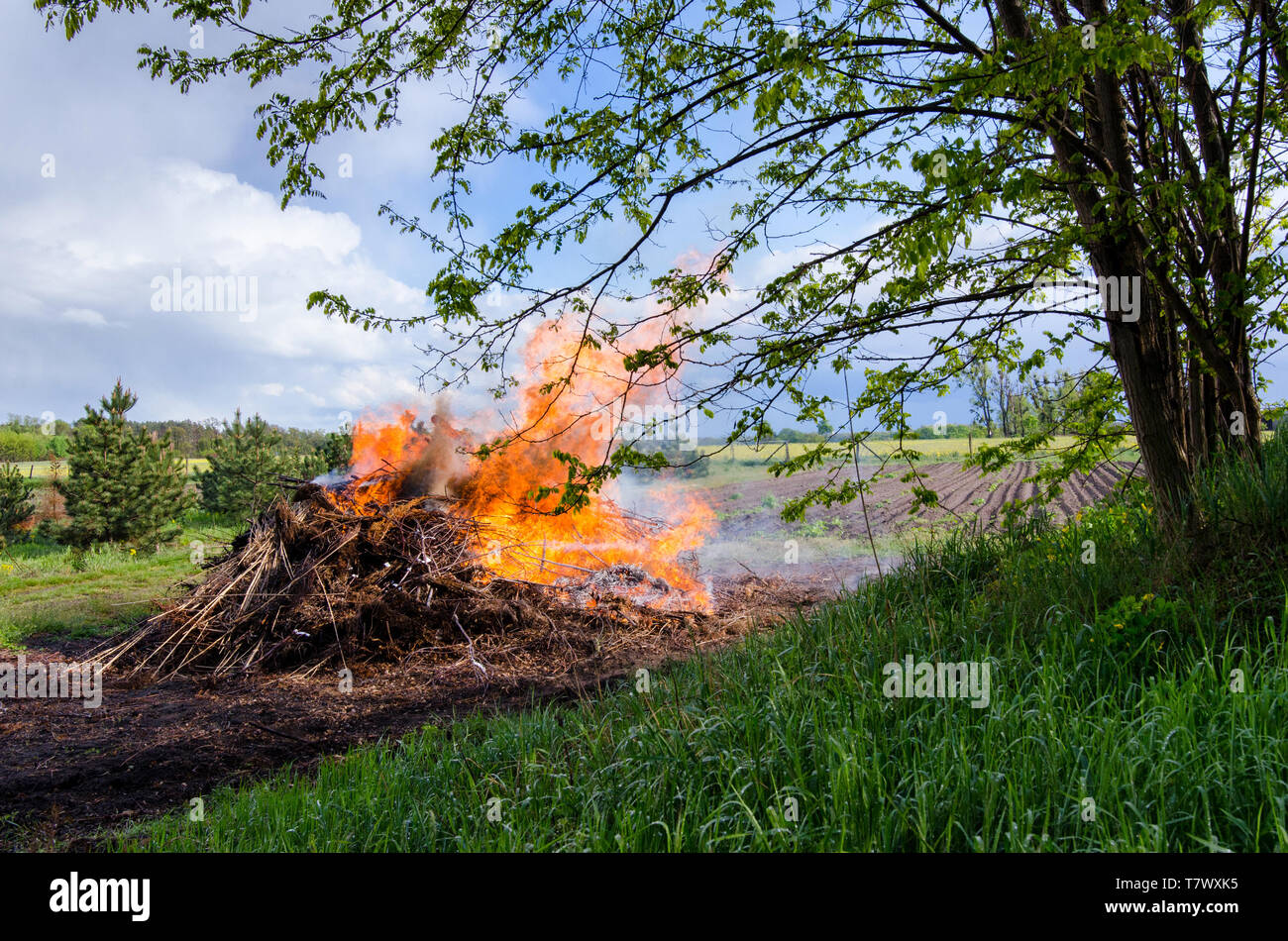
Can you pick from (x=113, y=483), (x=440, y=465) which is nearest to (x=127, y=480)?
(x=113, y=483)

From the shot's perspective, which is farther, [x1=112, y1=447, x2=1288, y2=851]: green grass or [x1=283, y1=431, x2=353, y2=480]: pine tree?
[x1=283, y1=431, x2=353, y2=480]: pine tree

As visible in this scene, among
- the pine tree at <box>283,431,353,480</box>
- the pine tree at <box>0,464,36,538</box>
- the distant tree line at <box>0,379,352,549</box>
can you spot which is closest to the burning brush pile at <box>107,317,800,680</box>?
the distant tree line at <box>0,379,352,549</box>

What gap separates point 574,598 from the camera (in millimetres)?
11672

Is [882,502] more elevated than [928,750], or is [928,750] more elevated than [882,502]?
[882,502]

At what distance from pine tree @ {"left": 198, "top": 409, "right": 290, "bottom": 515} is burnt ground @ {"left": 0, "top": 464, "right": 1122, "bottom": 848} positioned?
1906 centimetres

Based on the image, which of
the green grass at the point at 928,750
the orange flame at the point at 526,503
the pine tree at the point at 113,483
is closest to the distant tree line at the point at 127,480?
the pine tree at the point at 113,483

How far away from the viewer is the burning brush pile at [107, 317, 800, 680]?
33.2ft

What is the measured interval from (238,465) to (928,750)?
3210cm

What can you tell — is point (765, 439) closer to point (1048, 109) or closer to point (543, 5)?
point (1048, 109)

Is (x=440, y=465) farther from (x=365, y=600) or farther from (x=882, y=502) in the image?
(x=882, y=502)

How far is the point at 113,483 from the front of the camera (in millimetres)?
24203

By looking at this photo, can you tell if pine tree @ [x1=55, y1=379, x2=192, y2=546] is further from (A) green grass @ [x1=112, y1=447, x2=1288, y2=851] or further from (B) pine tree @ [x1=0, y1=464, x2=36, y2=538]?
(A) green grass @ [x1=112, y1=447, x2=1288, y2=851]
